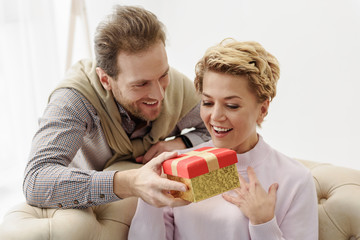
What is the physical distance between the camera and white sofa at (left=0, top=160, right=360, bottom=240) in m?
1.24

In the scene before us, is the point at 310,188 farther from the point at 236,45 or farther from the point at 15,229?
the point at 15,229

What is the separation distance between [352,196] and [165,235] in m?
0.70

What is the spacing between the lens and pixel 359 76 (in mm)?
2193

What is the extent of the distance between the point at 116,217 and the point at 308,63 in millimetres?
1519

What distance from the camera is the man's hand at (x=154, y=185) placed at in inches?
42.1

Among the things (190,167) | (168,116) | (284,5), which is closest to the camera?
(190,167)

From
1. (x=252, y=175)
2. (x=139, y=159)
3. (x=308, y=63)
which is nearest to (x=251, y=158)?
(x=252, y=175)

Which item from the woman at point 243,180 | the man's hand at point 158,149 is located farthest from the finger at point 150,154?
the woman at point 243,180

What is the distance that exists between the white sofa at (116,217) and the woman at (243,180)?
0.47 ft

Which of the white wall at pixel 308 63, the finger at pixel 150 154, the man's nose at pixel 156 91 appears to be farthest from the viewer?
the white wall at pixel 308 63

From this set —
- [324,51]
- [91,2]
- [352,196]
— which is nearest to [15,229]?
[352,196]

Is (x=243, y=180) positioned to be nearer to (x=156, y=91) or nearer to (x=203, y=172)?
(x=203, y=172)

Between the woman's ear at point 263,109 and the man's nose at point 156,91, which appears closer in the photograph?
the woman's ear at point 263,109

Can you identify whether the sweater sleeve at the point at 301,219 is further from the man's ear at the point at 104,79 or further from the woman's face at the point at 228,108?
the man's ear at the point at 104,79
